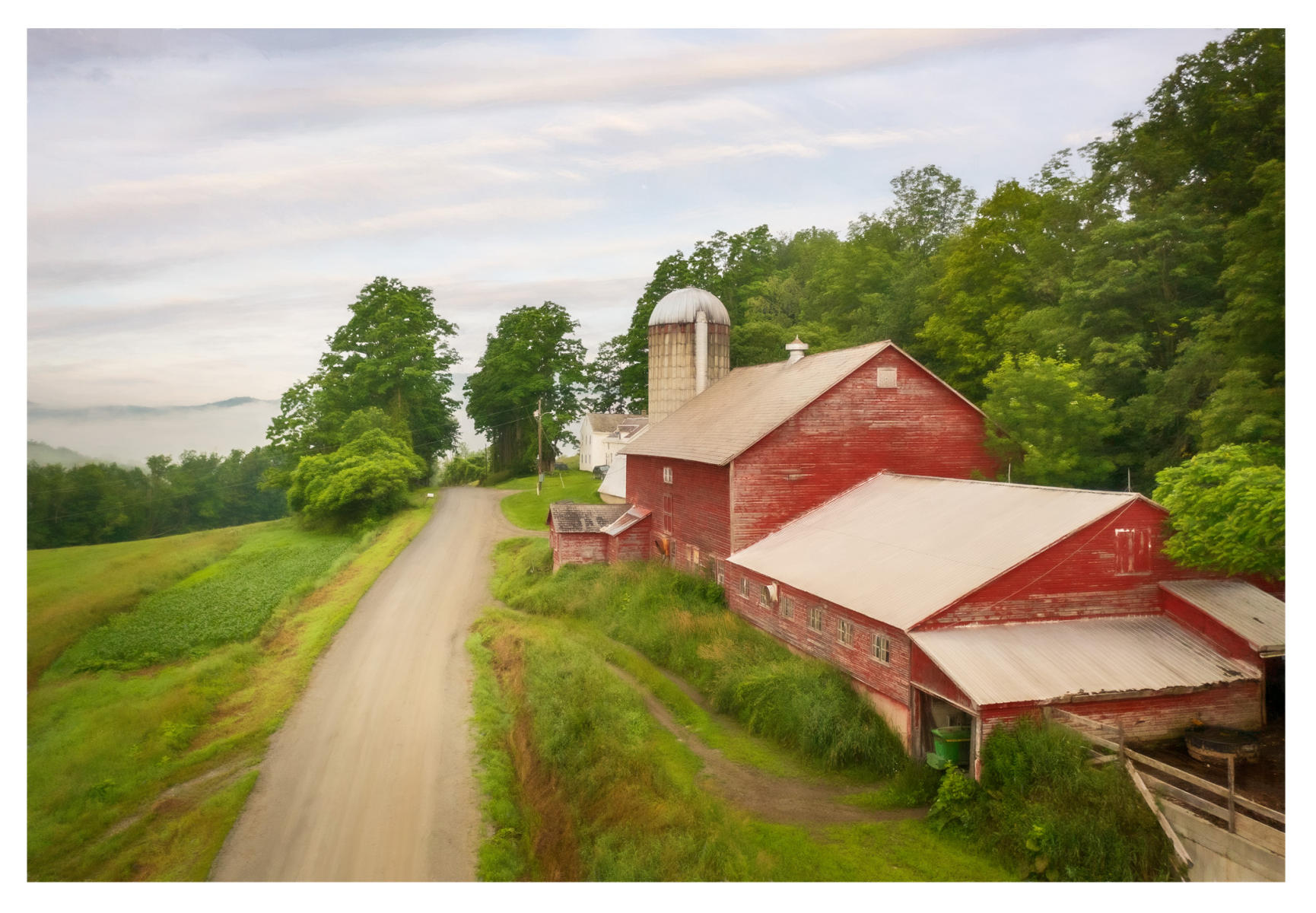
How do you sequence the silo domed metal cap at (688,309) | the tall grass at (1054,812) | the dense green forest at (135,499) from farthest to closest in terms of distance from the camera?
the silo domed metal cap at (688,309) < the dense green forest at (135,499) < the tall grass at (1054,812)

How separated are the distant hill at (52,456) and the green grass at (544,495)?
21728 millimetres

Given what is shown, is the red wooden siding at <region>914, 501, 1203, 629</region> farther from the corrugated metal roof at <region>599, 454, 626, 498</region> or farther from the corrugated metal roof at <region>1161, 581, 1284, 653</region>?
the corrugated metal roof at <region>599, 454, 626, 498</region>

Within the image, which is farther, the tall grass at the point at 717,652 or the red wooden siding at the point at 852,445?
the red wooden siding at the point at 852,445

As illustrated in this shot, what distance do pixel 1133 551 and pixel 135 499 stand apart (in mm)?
22003

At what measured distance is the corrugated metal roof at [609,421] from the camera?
58.2 metres

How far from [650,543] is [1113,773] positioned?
685 inches

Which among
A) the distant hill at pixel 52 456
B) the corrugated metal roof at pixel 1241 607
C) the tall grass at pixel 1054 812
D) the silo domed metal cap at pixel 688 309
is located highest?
the silo domed metal cap at pixel 688 309

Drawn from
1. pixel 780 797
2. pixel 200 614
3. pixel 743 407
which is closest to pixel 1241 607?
pixel 780 797

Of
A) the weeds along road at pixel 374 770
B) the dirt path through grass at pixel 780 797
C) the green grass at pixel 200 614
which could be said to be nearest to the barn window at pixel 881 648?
the dirt path through grass at pixel 780 797

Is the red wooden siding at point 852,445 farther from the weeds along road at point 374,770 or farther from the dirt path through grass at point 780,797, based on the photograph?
the weeds along road at point 374,770

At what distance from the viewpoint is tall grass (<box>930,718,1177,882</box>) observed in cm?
893

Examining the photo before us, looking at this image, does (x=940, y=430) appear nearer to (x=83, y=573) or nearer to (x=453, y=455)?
(x=83, y=573)

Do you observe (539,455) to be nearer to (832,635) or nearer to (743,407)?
(743,407)

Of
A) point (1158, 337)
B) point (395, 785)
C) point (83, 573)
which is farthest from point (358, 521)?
point (1158, 337)
